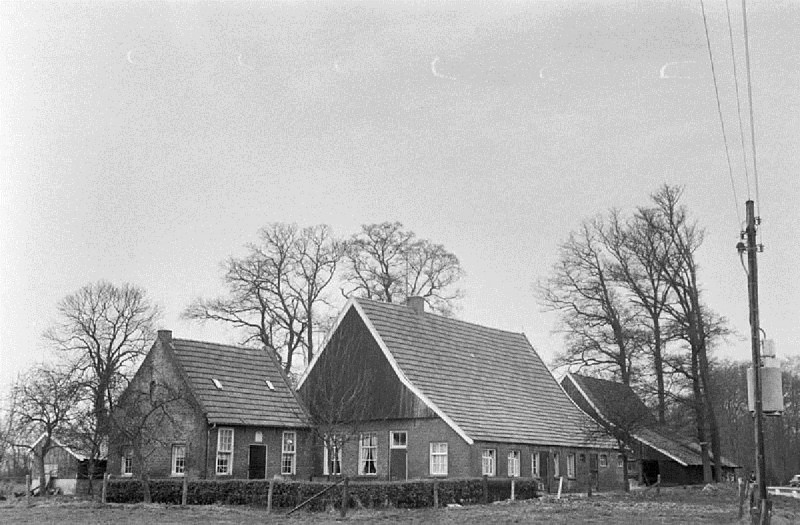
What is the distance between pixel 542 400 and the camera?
46000 millimetres

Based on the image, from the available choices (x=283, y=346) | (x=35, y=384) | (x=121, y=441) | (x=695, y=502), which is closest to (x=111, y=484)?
(x=121, y=441)

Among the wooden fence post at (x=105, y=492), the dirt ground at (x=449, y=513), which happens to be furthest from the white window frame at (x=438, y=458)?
the wooden fence post at (x=105, y=492)

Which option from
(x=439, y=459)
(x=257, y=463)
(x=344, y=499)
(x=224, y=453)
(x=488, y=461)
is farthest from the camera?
(x=257, y=463)

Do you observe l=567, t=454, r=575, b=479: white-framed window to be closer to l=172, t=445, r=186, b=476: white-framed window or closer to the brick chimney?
the brick chimney

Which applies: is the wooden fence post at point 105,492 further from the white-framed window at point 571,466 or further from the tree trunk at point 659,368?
the tree trunk at point 659,368

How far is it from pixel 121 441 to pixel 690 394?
30.5 meters

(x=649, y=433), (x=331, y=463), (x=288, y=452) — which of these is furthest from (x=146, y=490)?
(x=649, y=433)

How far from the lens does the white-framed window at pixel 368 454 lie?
3866 cm

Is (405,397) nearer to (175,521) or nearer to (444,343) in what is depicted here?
(444,343)

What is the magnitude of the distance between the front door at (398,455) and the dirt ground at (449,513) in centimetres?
671

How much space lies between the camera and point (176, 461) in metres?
38.1

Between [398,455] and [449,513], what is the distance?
10650mm

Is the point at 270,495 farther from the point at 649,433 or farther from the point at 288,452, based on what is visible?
the point at 649,433

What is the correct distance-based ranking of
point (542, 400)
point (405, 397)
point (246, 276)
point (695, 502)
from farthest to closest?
point (246, 276)
point (542, 400)
point (405, 397)
point (695, 502)
